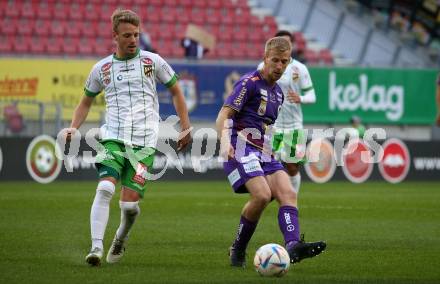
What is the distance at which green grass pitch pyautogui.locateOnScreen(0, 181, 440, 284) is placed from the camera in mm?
8219

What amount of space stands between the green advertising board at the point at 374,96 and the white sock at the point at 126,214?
16.7m

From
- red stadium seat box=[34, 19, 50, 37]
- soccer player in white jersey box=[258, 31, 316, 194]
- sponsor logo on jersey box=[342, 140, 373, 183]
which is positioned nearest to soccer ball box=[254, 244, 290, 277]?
soccer player in white jersey box=[258, 31, 316, 194]

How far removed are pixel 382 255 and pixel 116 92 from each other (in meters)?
3.14

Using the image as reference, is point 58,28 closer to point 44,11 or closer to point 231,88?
point 44,11

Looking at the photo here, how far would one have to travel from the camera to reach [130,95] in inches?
354

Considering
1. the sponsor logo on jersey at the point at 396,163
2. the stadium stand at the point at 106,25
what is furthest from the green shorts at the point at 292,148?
the stadium stand at the point at 106,25

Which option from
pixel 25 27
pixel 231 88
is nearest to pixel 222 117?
pixel 231 88

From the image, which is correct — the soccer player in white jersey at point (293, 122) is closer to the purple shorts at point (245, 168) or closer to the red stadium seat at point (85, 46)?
the purple shorts at point (245, 168)

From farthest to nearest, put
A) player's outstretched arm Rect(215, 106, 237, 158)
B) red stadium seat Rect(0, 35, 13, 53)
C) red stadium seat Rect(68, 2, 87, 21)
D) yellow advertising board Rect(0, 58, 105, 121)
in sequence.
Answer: red stadium seat Rect(68, 2, 87, 21), red stadium seat Rect(0, 35, 13, 53), yellow advertising board Rect(0, 58, 105, 121), player's outstretched arm Rect(215, 106, 237, 158)

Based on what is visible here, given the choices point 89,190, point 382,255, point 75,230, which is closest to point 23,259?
point 75,230

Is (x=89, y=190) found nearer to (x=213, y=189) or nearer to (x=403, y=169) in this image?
(x=213, y=189)

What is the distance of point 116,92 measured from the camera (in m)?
9.02

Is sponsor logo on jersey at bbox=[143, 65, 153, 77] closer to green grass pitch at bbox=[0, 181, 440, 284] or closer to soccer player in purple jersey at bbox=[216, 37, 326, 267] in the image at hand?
soccer player in purple jersey at bbox=[216, 37, 326, 267]

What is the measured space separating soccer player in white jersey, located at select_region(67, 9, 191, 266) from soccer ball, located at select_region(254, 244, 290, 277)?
1.35 metres
